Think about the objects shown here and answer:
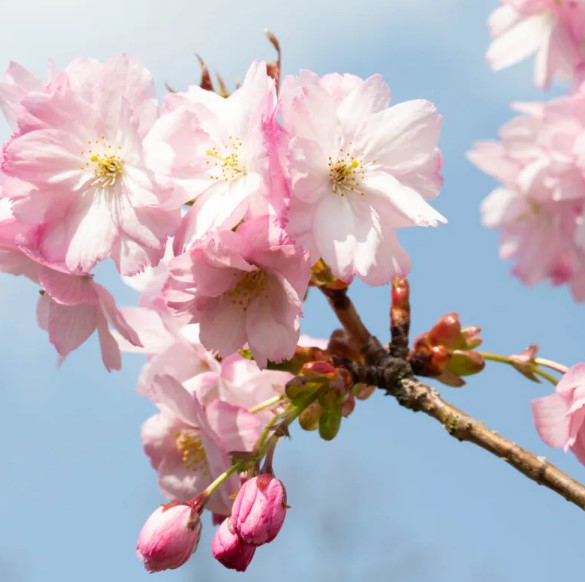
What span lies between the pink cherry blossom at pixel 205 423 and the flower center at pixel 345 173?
19.4 inches

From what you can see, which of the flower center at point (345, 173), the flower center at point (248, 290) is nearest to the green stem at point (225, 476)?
the flower center at point (248, 290)

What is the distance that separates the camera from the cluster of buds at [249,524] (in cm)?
144

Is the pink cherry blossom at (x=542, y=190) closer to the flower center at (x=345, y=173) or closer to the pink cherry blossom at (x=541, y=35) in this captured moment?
the pink cherry blossom at (x=541, y=35)

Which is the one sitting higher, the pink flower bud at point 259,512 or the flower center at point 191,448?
the flower center at point 191,448

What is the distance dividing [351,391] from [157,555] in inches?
19.6

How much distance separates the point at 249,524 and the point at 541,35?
5.96 feet

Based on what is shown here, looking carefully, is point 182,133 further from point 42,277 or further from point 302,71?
point 42,277

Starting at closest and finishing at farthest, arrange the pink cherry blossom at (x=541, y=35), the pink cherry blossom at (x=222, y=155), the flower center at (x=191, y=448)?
the pink cherry blossom at (x=222, y=155)
the flower center at (x=191, y=448)
the pink cherry blossom at (x=541, y=35)

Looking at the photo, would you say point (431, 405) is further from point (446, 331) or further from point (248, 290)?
point (248, 290)

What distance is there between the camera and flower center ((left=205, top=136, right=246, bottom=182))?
143 cm

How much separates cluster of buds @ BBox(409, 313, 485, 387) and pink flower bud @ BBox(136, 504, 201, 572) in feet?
1.87

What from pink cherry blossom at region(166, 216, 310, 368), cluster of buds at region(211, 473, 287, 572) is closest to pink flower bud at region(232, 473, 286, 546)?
cluster of buds at region(211, 473, 287, 572)

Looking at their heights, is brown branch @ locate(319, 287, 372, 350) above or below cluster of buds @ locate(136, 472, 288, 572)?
above

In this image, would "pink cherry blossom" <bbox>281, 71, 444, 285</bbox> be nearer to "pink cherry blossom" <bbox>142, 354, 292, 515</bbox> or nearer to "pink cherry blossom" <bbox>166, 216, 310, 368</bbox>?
"pink cherry blossom" <bbox>166, 216, 310, 368</bbox>
